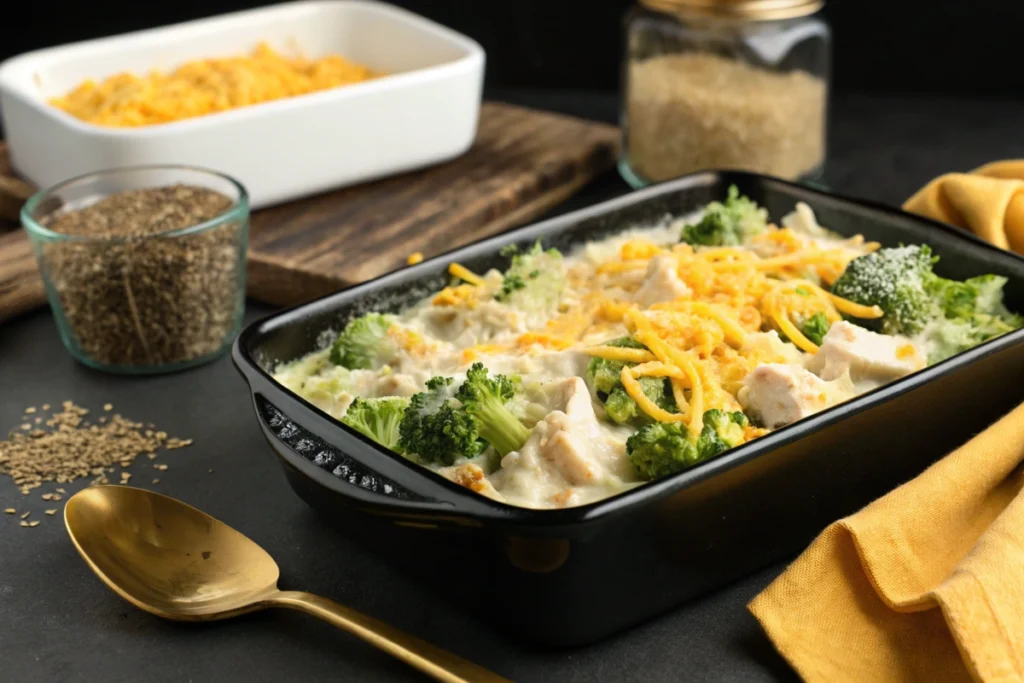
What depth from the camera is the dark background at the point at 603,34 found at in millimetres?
5578

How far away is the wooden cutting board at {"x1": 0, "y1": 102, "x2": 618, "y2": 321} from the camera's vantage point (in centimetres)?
386

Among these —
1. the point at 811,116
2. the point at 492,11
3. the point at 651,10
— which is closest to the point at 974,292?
the point at 811,116

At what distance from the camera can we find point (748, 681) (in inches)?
88.1

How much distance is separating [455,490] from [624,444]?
1.53 feet

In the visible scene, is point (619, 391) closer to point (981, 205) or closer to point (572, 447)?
point (572, 447)

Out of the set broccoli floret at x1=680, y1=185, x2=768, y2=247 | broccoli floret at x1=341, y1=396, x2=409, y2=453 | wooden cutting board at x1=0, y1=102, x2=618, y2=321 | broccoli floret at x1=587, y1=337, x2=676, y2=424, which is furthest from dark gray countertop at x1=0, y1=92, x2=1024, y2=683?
broccoli floret at x1=680, y1=185, x2=768, y2=247

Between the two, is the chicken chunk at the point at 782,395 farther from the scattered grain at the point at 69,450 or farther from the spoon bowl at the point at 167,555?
the scattered grain at the point at 69,450

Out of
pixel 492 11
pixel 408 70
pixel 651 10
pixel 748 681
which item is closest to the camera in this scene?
pixel 748 681

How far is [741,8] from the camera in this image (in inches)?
161

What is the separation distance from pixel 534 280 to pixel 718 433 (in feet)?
2.75

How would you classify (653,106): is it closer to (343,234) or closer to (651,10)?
(651,10)

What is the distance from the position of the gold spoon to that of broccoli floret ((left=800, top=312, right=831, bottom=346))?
118 cm

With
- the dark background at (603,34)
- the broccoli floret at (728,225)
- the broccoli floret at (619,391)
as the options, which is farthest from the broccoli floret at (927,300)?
the dark background at (603,34)

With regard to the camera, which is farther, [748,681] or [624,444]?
[624,444]
